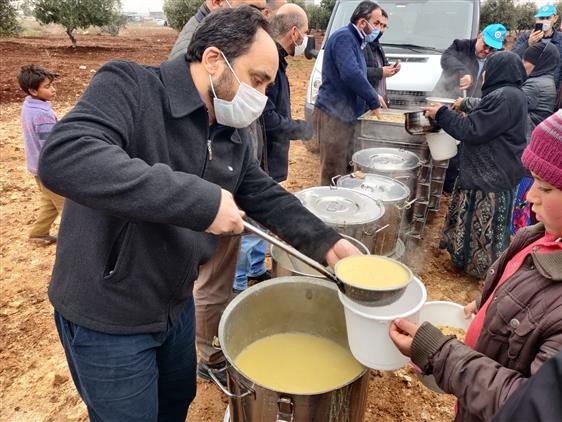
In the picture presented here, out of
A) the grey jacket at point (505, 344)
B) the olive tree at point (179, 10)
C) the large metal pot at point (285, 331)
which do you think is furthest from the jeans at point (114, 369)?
the olive tree at point (179, 10)

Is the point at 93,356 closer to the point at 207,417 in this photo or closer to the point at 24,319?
the point at 207,417

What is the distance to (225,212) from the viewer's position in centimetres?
127

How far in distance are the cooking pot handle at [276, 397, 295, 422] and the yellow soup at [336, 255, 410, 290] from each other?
0.46 metres

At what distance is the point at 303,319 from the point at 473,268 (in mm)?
2492

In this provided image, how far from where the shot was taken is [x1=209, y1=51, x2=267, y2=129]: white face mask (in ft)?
5.27

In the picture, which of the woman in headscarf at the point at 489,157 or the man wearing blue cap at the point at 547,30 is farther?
the man wearing blue cap at the point at 547,30

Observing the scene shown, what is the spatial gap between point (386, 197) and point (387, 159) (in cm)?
87

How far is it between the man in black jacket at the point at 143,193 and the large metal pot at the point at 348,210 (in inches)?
39.5

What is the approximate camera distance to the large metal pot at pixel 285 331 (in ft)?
4.95

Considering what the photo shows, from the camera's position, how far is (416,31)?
6488 millimetres

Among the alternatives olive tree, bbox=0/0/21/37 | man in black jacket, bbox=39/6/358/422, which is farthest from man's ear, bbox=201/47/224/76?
olive tree, bbox=0/0/21/37

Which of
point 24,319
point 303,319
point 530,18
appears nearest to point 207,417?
point 303,319

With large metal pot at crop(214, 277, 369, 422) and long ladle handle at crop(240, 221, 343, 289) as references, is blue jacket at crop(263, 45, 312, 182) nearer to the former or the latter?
large metal pot at crop(214, 277, 369, 422)

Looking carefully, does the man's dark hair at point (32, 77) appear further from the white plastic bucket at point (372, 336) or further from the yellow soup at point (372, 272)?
the white plastic bucket at point (372, 336)
